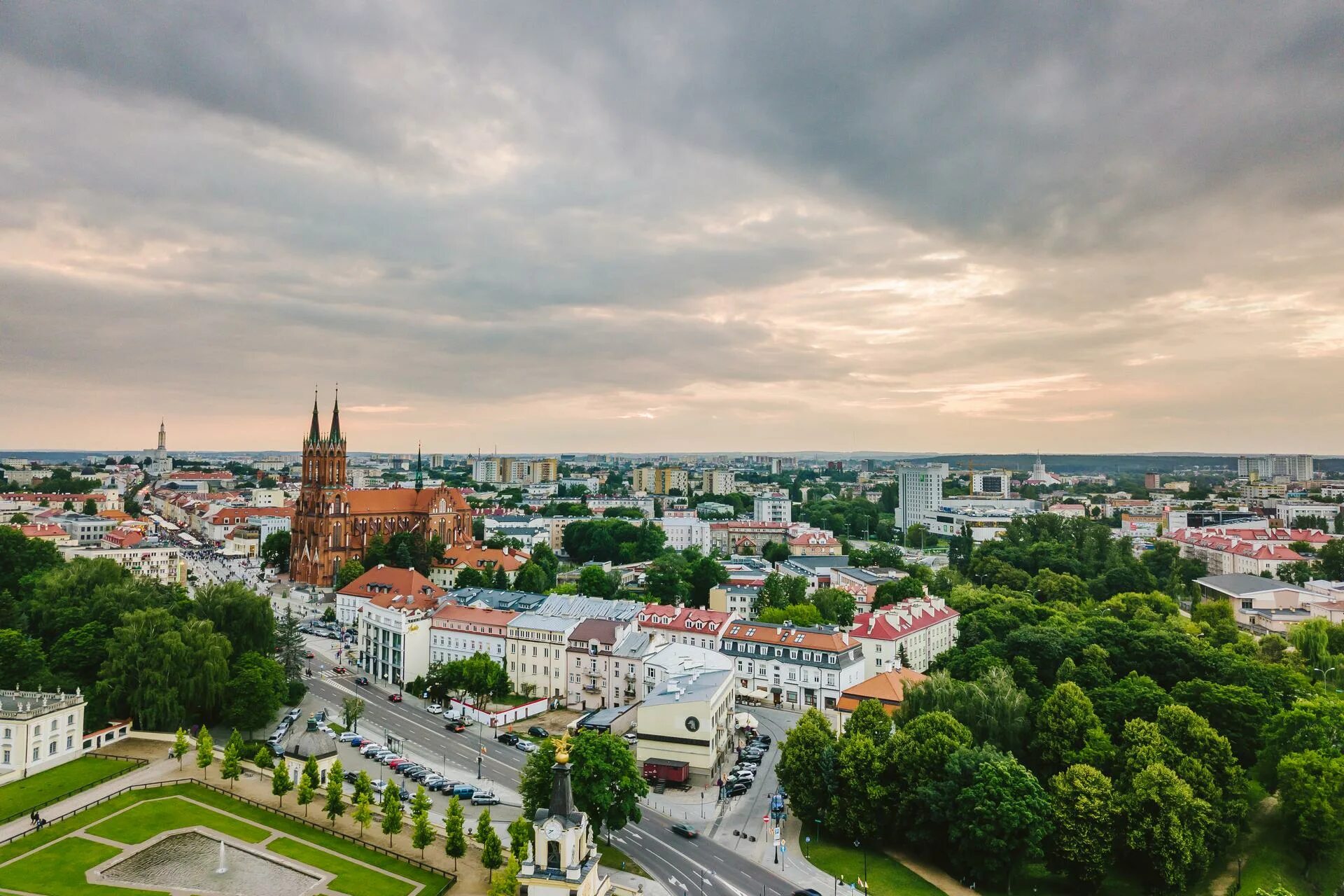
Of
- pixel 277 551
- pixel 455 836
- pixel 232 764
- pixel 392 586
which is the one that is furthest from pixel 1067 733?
pixel 277 551

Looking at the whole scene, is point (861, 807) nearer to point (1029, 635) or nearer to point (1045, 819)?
point (1045, 819)

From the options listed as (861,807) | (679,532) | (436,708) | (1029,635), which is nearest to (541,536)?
(679,532)

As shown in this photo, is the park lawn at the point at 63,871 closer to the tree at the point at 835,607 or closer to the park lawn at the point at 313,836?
the park lawn at the point at 313,836

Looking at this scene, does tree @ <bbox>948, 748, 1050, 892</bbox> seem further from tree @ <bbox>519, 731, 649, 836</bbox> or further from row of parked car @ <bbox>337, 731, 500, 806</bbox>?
row of parked car @ <bbox>337, 731, 500, 806</bbox>

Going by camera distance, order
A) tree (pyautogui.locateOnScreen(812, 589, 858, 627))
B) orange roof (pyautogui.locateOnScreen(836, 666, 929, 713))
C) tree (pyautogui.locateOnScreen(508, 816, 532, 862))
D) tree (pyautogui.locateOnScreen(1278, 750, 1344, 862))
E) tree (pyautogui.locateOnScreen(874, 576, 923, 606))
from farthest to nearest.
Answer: tree (pyautogui.locateOnScreen(874, 576, 923, 606)) → tree (pyautogui.locateOnScreen(812, 589, 858, 627)) → orange roof (pyautogui.locateOnScreen(836, 666, 929, 713)) → tree (pyautogui.locateOnScreen(1278, 750, 1344, 862)) → tree (pyautogui.locateOnScreen(508, 816, 532, 862))

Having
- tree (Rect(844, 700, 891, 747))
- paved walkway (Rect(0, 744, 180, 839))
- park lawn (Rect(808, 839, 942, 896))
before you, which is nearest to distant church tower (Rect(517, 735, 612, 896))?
park lawn (Rect(808, 839, 942, 896))

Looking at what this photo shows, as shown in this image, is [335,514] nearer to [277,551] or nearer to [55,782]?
[277,551]
